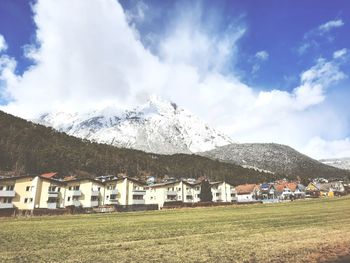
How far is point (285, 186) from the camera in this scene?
19188 cm

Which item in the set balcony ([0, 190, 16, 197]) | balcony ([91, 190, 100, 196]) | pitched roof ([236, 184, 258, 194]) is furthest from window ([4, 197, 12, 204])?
pitched roof ([236, 184, 258, 194])

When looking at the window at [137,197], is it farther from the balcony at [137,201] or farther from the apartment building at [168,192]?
the apartment building at [168,192]

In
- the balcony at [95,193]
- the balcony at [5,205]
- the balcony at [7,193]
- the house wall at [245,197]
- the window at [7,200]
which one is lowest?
the balcony at [5,205]

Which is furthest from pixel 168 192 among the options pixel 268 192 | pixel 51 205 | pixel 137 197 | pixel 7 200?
pixel 268 192

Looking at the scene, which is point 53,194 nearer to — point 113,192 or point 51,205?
point 51,205

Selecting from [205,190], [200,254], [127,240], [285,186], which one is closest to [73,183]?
[205,190]

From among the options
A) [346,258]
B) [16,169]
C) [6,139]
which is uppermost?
[6,139]

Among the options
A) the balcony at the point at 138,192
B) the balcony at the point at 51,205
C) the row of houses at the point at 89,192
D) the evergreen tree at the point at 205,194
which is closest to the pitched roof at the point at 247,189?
the row of houses at the point at 89,192

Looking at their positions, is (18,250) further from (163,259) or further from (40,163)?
(40,163)

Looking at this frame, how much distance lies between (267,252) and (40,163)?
165848mm

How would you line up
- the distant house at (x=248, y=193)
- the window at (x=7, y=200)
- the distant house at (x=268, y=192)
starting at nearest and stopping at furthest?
the window at (x=7, y=200), the distant house at (x=248, y=193), the distant house at (x=268, y=192)

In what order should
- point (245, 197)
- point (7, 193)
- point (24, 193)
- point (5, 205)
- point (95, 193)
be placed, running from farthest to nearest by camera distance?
point (245, 197), point (95, 193), point (24, 193), point (7, 193), point (5, 205)

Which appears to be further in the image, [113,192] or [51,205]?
[113,192]

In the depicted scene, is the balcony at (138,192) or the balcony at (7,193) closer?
the balcony at (7,193)
